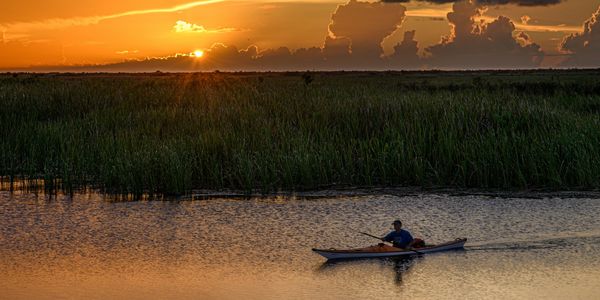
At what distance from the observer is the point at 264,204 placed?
1348cm

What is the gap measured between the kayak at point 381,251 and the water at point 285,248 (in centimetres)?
13

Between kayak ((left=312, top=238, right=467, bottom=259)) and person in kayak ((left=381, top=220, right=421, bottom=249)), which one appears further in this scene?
person in kayak ((left=381, top=220, right=421, bottom=249))

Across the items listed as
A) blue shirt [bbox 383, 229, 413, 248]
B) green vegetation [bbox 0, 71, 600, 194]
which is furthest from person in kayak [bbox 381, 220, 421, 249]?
green vegetation [bbox 0, 71, 600, 194]

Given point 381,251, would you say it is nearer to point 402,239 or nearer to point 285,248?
point 402,239

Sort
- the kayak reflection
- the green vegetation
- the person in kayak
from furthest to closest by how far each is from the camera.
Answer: the green vegetation, the person in kayak, the kayak reflection

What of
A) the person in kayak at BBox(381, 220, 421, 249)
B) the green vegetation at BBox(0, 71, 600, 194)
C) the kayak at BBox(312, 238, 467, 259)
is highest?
the green vegetation at BBox(0, 71, 600, 194)

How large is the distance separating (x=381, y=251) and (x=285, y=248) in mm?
1366

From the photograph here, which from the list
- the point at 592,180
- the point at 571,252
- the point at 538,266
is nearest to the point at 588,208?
the point at 592,180

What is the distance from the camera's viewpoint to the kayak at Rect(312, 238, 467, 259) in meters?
9.43

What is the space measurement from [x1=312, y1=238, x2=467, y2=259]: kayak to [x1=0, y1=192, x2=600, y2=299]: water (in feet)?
0.42

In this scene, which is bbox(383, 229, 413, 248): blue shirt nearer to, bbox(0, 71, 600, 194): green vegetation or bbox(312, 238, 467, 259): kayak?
bbox(312, 238, 467, 259): kayak

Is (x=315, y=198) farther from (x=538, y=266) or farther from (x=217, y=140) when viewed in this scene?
(x=538, y=266)

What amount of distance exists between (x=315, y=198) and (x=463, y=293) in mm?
6155

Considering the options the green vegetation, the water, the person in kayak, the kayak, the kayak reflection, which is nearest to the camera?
the water
